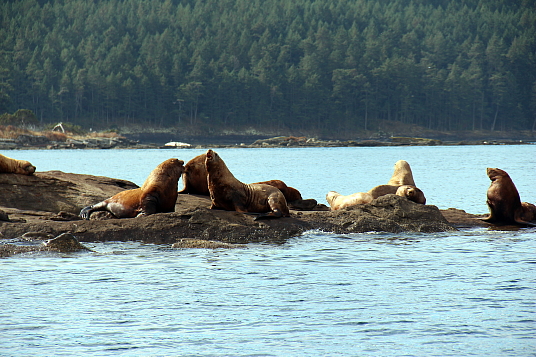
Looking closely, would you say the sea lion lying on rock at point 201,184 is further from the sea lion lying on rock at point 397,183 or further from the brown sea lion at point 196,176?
the sea lion lying on rock at point 397,183

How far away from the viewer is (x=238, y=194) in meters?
13.3

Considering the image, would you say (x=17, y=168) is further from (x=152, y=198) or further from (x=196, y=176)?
(x=152, y=198)

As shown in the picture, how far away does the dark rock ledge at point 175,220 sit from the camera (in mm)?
12070

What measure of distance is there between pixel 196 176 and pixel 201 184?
22cm

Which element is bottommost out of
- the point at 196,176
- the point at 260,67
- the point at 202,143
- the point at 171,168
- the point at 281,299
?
the point at 281,299

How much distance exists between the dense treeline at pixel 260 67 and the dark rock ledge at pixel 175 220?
93942 mm

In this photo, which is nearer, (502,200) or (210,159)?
(210,159)

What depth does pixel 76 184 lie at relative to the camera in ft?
50.9

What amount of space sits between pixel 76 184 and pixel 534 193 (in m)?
18.7

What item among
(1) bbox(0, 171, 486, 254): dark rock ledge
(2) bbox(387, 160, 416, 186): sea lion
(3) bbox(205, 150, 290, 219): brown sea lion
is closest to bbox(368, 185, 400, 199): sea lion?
(2) bbox(387, 160, 416, 186): sea lion

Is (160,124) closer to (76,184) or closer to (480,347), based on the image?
(76,184)

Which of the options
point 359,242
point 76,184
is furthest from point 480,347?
point 76,184

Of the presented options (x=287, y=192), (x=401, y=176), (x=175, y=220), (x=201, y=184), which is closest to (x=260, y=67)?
(x=401, y=176)

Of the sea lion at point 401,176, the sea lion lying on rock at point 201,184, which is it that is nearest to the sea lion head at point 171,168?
the sea lion lying on rock at point 201,184
